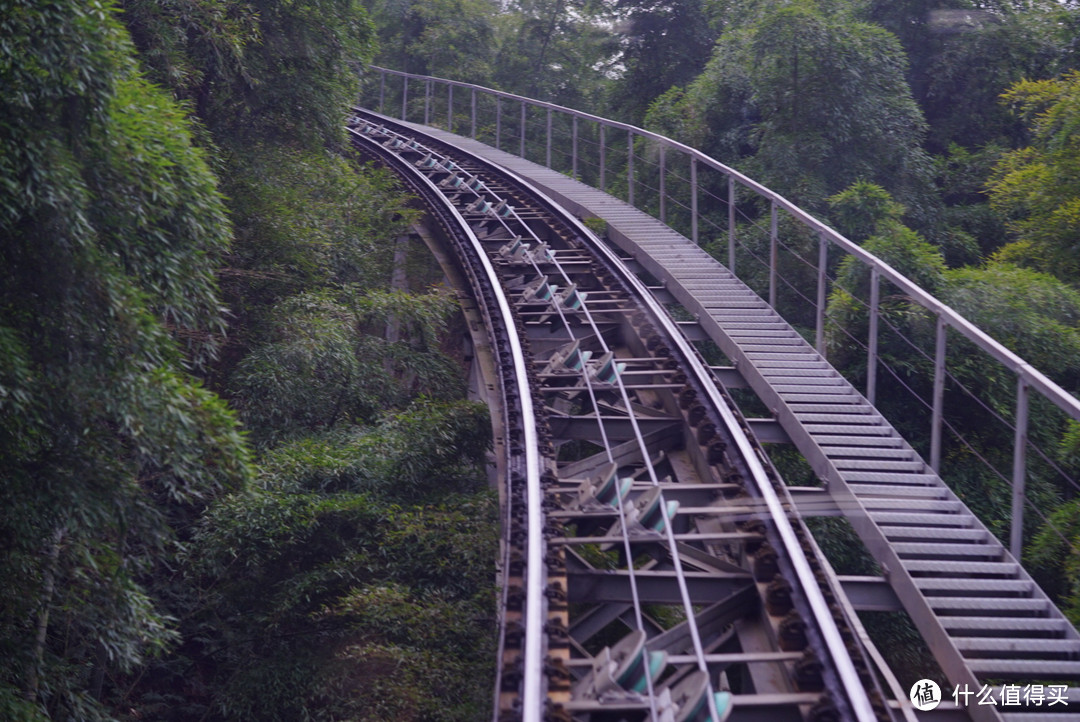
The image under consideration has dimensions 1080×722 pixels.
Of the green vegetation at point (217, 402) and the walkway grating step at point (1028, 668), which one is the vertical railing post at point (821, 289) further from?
the walkway grating step at point (1028, 668)

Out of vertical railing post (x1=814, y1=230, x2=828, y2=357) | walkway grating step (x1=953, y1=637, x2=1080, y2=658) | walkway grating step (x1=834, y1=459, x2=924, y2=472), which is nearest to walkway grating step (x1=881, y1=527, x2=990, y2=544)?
walkway grating step (x1=834, y1=459, x2=924, y2=472)

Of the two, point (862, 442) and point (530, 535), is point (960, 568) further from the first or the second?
point (530, 535)

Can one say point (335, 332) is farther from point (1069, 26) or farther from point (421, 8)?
point (421, 8)

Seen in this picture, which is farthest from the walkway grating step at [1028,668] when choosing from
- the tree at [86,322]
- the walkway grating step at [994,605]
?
the tree at [86,322]

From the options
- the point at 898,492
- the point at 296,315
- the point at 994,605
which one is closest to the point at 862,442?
the point at 898,492

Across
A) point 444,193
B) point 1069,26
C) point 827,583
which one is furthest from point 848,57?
point 827,583

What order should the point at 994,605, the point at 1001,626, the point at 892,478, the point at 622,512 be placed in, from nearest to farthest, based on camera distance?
the point at 1001,626 → the point at 994,605 → the point at 622,512 → the point at 892,478

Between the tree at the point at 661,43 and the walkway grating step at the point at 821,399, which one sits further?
the tree at the point at 661,43
